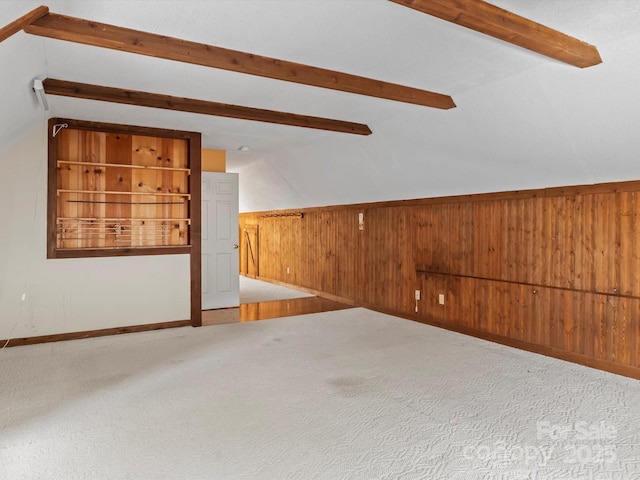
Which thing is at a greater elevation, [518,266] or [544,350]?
[518,266]

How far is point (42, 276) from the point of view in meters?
4.61

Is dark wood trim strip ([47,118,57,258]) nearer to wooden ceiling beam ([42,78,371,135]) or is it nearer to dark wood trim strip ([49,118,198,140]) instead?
dark wood trim strip ([49,118,198,140])

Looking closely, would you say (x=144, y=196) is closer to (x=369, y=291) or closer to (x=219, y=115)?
(x=219, y=115)

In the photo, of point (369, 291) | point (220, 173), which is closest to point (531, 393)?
point (369, 291)

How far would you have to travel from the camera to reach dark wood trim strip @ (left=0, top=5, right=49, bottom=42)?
2.28 m

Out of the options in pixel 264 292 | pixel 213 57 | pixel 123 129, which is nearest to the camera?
pixel 213 57

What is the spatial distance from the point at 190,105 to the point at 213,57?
144 cm

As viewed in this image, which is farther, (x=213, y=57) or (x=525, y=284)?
(x=525, y=284)

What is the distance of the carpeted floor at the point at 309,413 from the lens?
2.28m

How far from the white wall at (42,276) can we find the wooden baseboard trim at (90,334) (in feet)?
0.17

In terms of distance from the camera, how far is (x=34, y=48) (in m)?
2.92

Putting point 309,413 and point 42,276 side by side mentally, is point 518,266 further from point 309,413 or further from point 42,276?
point 42,276

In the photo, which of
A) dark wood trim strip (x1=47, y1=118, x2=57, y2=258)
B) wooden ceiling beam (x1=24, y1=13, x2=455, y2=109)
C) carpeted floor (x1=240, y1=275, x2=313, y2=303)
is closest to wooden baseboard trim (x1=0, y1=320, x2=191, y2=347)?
dark wood trim strip (x1=47, y1=118, x2=57, y2=258)

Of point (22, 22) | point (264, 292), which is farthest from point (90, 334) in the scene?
point (264, 292)
